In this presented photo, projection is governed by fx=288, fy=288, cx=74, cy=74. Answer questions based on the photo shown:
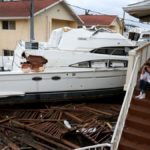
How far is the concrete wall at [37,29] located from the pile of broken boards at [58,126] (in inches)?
374

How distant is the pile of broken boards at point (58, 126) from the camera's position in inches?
331

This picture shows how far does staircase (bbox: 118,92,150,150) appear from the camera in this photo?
21.2 feet


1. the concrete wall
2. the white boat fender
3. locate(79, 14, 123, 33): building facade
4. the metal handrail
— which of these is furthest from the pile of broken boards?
locate(79, 14, 123, 33): building facade

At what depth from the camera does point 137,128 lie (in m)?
6.82

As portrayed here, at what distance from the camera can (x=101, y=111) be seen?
11.0m

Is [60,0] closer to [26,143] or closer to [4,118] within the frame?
[4,118]

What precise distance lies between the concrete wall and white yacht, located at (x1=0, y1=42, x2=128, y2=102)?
810cm

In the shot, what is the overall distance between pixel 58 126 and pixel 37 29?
11.6 meters

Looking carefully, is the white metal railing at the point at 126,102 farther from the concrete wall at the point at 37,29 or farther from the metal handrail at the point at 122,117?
the concrete wall at the point at 37,29

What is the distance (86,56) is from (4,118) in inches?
153

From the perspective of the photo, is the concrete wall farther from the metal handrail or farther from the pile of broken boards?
the metal handrail

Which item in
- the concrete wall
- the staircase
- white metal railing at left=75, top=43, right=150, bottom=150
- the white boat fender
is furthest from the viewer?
the concrete wall

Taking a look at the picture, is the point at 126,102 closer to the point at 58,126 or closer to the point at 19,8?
the point at 58,126

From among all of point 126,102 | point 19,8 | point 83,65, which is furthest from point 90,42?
point 19,8
